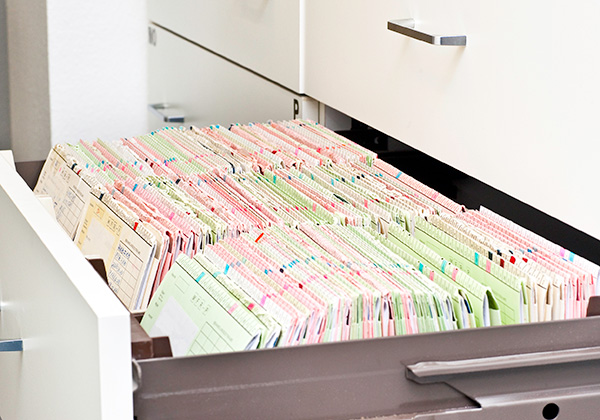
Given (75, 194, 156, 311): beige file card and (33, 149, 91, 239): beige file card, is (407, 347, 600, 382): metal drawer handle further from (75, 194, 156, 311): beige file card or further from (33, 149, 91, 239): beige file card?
(33, 149, 91, 239): beige file card

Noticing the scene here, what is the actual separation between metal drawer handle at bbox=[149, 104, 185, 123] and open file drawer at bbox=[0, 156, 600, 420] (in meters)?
1.14

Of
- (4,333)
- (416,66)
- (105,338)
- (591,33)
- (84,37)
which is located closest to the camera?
(105,338)

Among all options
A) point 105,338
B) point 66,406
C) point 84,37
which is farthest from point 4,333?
point 84,37

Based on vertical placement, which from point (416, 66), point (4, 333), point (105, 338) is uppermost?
point (416, 66)

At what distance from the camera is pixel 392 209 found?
2.83ft

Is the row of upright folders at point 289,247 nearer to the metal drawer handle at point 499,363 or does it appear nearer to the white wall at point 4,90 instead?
the metal drawer handle at point 499,363

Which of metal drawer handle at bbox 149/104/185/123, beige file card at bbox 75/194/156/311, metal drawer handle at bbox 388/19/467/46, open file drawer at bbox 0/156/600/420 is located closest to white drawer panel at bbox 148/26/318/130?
metal drawer handle at bbox 149/104/185/123

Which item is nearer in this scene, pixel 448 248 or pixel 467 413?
pixel 467 413

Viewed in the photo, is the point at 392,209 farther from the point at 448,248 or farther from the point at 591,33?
the point at 591,33

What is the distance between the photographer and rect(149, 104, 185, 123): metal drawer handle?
5.84 feet

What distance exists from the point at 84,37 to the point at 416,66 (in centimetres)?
119

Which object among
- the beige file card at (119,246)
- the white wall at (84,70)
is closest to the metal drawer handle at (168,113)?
the white wall at (84,70)

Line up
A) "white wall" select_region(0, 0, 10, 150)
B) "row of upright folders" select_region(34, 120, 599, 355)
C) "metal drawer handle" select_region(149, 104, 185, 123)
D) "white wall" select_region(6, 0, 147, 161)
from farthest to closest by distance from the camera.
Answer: "white wall" select_region(0, 0, 10, 150), "white wall" select_region(6, 0, 147, 161), "metal drawer handle" select_region(149, 104, 185, 123), "row of upright folders" select_region(34, 120, 599, 355)

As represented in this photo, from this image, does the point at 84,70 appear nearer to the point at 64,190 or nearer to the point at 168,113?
the point at 168,113
